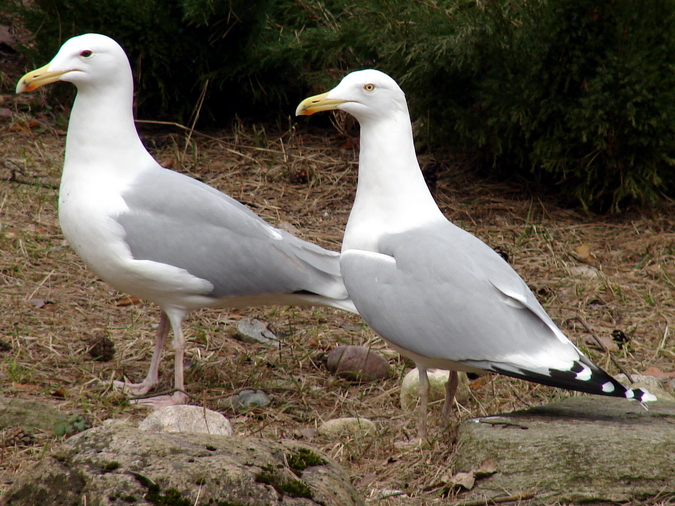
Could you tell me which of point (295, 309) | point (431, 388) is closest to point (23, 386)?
point (295, 309)

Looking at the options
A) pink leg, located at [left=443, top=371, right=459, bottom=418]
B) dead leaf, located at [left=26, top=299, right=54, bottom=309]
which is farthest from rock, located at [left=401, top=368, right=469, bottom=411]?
dead leaf, located at [left=26, top=299, right=54, bottom=309]

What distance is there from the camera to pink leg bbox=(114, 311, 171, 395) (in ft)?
12.7

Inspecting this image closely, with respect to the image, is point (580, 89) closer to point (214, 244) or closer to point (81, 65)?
point (214, 244)

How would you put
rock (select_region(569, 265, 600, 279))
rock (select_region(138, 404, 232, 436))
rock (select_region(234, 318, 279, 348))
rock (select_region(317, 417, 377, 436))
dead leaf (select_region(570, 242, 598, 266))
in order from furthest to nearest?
dead leaf (select_region(570, 242, 598, 266)), rock (select_region(569, 265, 600, 279)), rock (select_region(234, 318, 279, 348)), rock (select_region(317, 417, 377, 436)), rock (select_region(138, 404, 232, 436))

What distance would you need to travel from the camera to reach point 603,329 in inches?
181

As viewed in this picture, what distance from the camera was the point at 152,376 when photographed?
3.94 metres

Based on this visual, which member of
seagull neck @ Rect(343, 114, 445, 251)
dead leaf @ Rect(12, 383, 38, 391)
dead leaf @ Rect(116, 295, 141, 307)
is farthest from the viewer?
dead leaf @ Rect(116, 295, 141, 307)

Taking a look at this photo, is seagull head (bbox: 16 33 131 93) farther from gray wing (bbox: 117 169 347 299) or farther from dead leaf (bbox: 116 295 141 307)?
dead leaf (bbox: 116 295 141 307)

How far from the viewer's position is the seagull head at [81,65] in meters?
3.81

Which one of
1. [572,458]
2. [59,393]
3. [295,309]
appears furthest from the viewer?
[295,309]

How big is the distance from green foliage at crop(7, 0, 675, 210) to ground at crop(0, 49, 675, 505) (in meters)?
0.36

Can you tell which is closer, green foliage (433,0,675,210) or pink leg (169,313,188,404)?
pink leg (169,313,188,404)

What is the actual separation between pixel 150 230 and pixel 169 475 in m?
1.81

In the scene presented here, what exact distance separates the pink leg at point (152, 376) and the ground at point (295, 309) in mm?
92
